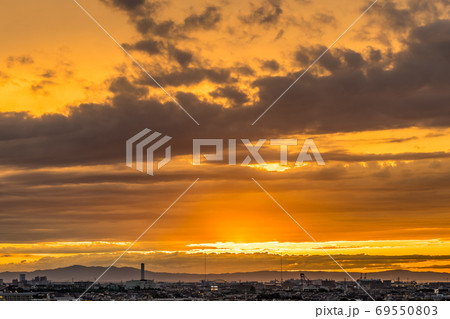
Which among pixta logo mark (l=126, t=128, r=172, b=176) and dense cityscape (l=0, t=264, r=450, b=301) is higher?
pixta logo mark (l=126, t=128, r=172, b=176)

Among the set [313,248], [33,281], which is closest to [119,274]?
[33,281]

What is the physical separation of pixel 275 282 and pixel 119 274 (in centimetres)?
859

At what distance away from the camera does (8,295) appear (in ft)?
63.9

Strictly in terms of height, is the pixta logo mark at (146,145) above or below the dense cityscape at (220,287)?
above

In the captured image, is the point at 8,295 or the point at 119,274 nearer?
the point at 8,295

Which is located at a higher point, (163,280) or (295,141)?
(295,141)

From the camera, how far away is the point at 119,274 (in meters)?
35.2

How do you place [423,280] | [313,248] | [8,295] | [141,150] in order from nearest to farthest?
[8,295]
[141,150]
[313,248]
[423,280]

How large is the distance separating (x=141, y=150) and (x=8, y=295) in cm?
530

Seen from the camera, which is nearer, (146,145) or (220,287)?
(146,145)

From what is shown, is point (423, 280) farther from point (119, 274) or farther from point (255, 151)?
point (119, 274)
